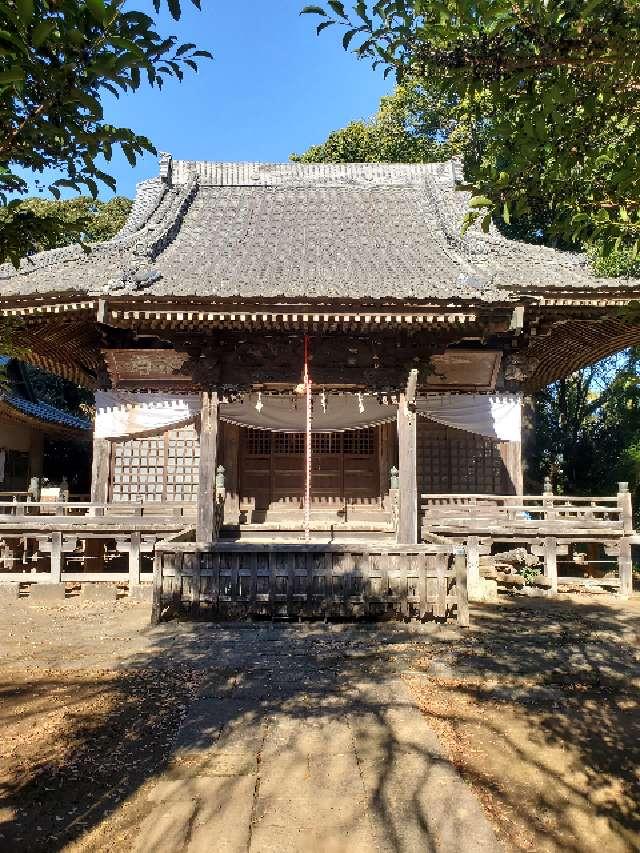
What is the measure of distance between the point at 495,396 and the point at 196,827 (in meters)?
8.77

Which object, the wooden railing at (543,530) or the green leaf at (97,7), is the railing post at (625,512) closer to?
the wooden railing at (543,530)

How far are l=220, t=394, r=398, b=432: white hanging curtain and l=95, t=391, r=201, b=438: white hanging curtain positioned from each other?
2.40 feet

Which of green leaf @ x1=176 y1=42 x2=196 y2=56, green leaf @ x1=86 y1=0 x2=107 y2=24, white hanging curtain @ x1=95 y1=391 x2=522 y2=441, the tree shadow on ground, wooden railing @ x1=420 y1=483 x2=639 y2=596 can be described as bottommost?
the tree shadow on ground

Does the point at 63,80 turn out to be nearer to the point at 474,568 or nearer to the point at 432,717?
the point at 432,717

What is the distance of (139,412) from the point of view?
33.4ft

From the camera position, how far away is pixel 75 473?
23469 mm

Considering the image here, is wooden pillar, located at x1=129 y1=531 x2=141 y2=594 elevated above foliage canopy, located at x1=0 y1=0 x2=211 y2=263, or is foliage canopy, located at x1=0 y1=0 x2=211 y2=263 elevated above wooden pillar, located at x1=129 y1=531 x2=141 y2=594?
foliage canopy, located at x1=0 y1=0 x2=211 y2=263

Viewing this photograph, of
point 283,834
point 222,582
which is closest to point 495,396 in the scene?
point 222,582

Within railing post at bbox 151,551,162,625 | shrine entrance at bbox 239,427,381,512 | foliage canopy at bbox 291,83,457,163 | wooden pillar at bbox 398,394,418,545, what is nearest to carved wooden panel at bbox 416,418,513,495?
shrine entrance at bbox 239,427,381,512

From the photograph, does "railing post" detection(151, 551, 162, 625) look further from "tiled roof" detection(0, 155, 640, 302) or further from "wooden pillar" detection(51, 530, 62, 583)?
"tiled roof" detection(0, 155, 640, 302)

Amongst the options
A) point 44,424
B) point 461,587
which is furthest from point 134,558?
point 44,424

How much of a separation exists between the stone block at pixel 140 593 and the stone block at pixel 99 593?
0.96 feet

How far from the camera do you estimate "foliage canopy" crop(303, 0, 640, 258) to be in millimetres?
2500

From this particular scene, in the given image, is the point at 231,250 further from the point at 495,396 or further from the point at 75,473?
the point at 75,473
